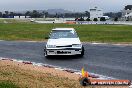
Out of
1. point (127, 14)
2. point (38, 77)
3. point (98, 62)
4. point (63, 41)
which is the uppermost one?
point (63, 41)

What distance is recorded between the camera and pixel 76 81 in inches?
437

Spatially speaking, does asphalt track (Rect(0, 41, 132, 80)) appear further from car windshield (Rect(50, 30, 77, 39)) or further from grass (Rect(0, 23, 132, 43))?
grass (Rect(0, 23, 132, 43))

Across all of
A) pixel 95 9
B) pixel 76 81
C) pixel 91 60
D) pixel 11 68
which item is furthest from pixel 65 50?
pixel 95 9

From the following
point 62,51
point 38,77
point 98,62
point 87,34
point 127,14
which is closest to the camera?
point 38,77

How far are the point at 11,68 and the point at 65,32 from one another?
6.03m

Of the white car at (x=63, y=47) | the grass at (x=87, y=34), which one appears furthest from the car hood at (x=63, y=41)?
the grass at (x=87, y=34)

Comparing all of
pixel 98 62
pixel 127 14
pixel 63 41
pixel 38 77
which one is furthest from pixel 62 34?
pixel 127 14

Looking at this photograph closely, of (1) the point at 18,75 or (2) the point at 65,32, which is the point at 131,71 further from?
(2) the point at 65,32

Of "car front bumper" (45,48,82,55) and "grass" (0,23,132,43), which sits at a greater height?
"car front bumper" (45,48,82,55)

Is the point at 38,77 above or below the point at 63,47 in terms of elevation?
below

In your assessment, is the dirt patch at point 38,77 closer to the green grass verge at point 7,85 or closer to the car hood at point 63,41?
the green grass verge at point 7,85

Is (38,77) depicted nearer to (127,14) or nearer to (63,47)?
(63,47)

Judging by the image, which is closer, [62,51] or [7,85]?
[7,85]

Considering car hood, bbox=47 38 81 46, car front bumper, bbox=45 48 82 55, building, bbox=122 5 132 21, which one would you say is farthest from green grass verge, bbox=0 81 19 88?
building, bbox=122 5 132 21
